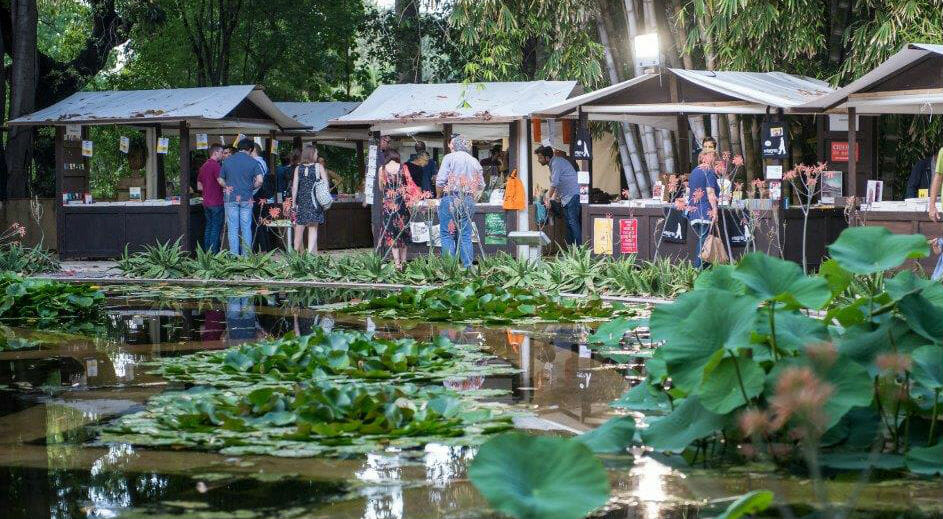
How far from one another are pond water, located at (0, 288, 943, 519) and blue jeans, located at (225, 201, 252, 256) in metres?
10.7

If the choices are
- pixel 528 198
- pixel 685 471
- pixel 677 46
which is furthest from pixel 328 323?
pixel 677 46

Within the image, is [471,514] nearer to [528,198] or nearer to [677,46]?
[528,198]

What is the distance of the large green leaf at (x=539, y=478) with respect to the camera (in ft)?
11.7

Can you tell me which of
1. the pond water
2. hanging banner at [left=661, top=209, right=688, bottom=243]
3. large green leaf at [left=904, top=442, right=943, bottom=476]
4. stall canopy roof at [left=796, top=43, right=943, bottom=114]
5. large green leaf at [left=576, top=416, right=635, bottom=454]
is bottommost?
the pond water

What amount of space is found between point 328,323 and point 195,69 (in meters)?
24.4

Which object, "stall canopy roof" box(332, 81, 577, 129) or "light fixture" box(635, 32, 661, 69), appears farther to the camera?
"stall canopy roof" box(332, 81, 577, 129)

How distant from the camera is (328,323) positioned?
469 inches

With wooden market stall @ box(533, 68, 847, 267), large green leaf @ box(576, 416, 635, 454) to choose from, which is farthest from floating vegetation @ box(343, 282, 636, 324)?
large green leaf @ box(576, 416, 635, 454)

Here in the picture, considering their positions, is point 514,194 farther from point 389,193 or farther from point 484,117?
point 389,193

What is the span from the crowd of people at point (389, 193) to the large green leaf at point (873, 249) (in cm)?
1088

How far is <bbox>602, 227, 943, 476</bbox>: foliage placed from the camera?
514cm

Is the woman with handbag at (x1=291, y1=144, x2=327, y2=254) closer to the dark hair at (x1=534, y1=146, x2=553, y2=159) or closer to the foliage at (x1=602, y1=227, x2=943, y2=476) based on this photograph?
the dark hair at (x1=534, y1=146, x2=553, y2=159)

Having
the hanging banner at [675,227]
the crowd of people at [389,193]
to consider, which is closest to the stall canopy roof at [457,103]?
the crowd of people at [389,193]

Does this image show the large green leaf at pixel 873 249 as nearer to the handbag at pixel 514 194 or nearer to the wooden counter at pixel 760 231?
the wooden counter at pixel 760 231
